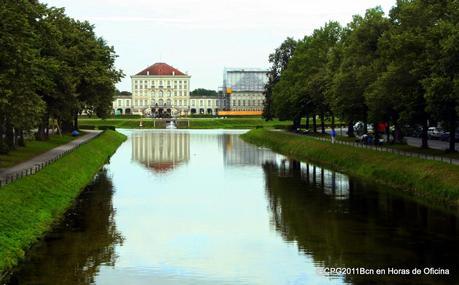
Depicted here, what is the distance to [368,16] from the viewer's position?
68.6m

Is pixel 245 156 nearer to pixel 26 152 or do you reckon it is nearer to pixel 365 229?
pixel 26 152

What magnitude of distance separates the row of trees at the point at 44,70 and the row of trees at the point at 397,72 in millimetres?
23870

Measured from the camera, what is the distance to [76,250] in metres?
27.3

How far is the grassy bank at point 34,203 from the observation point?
1033 inches

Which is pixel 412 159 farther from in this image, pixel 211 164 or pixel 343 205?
pixel 211 164

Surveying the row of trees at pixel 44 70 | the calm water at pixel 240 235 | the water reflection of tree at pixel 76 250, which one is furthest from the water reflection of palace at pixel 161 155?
the water reflection of tree at pixel 76 250

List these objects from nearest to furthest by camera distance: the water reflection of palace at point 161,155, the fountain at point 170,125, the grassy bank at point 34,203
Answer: the grassy bank at point 34,203 < the water reflection of palace at point 161,155 < the fountain at point 170,125

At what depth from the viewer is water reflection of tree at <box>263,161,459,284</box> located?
84.0ft

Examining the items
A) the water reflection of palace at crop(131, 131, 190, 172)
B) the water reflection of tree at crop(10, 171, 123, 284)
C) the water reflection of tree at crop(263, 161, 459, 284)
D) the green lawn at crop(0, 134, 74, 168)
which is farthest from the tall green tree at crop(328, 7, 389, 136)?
the water reflection of tree at crop(10, 171, 123, 284)

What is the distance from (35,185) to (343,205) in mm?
15618

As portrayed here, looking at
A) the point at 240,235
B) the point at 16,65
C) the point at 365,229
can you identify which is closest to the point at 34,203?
the point at 240,235

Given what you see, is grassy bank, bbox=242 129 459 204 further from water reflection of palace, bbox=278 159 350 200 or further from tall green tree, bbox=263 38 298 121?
tall green tree, bbox=263 38 298 121

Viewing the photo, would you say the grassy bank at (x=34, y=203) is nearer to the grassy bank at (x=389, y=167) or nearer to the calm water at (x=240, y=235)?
the calm water at (x=240, y=235)

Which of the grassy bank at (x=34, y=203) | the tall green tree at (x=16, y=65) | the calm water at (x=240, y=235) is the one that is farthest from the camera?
the tall green tree at (x=16, y=65)
